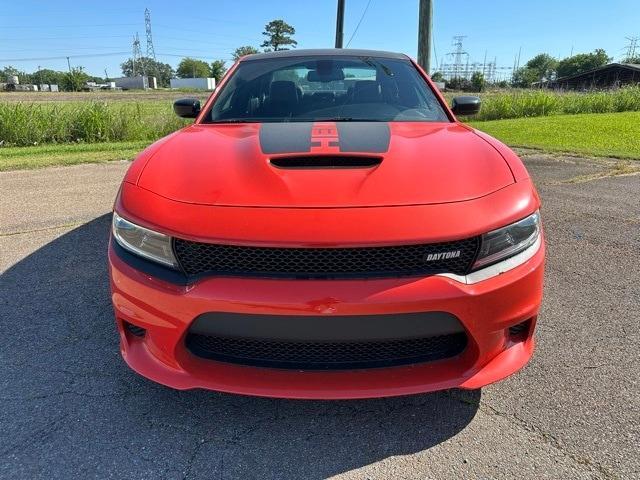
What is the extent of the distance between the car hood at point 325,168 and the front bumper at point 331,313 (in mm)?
317

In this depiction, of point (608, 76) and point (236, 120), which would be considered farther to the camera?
point (608, 76)

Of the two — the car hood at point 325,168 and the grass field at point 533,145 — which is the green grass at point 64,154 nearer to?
the grass field at point 533,145

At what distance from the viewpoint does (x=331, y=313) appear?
1.65 m

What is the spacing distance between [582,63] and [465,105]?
124512 mm

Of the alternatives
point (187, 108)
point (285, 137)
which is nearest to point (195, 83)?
point (187, 108)

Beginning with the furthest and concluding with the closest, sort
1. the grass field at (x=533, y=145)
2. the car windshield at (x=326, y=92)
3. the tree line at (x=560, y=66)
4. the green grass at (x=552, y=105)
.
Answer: the tree line at (x=560, y=66)
the green grass at (x=552, y=105)
the grass field at (x=533, y=145)
the car windshield at (x=326, y=92)

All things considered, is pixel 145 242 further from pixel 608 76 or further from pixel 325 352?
pixel 608 76

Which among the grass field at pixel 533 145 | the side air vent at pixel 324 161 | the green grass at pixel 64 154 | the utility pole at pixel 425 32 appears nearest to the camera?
the side air vent at pixel 324 161

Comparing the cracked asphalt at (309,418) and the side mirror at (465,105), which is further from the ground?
the side mirror at (465,105)

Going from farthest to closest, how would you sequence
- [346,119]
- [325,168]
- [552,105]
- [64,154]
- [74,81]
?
[74,81]
[552,105]
[64,154]
[346,119]
[325,168]

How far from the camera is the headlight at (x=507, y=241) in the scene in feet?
5.81

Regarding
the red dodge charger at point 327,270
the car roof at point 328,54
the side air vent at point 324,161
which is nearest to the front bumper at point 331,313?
the red dodge charger at point 327,270

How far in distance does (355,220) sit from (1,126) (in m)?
10.6

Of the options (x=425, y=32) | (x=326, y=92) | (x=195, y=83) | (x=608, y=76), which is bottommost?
(x=326, y=92)
